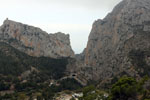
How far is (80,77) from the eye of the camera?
153 metres

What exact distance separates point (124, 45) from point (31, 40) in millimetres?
79709

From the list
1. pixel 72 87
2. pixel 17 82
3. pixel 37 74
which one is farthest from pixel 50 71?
pixel 17 82

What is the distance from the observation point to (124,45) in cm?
15050

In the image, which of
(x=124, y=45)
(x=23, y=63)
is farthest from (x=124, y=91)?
(x=124, y=45)

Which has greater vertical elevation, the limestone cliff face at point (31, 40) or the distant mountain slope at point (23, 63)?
the limestone cliff face at point (31, 40)

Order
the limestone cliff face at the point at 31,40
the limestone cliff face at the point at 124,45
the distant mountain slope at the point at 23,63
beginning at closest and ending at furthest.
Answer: the distant mountain slope at the point at 23,63 → the limestone cliff face at the point at 124,45 → the limestone cliff face at the point at 31,40

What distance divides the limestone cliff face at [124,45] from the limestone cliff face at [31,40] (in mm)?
34434

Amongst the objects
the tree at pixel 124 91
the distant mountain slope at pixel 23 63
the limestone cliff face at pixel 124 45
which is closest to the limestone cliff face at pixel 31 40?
the distant mountain slope at pixel 23 63

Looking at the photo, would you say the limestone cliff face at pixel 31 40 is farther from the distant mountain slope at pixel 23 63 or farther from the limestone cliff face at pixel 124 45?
the limestone cliff face at pixel 124 45

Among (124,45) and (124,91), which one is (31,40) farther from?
(124,91)

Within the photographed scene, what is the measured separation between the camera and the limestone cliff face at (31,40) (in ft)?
530

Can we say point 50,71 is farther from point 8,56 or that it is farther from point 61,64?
point 8,56

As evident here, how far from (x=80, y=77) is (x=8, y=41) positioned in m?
65.4

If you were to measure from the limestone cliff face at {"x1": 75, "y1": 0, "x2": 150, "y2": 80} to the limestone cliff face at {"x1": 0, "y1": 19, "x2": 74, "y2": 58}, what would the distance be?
3443 centimetres
